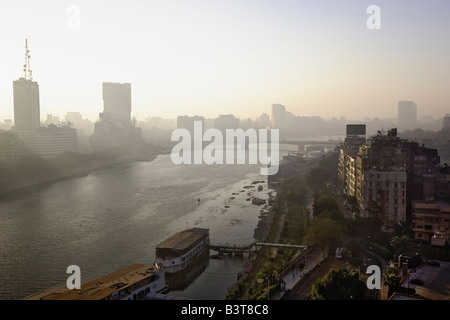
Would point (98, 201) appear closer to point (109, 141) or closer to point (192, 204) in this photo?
point (192, 204)

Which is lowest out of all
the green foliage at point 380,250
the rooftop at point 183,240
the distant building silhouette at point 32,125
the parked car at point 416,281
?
the green foliage at point 380,250

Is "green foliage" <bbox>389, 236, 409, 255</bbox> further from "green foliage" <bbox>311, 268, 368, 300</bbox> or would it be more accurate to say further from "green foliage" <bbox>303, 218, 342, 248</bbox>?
"green foliage" <bbox>311, 268, 368, 300</bbox>

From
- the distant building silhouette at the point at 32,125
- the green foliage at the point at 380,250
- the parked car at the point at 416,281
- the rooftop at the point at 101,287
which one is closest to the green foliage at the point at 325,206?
the green foliage at the point at 380,250

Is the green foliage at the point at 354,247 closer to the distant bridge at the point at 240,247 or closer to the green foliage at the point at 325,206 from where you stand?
the distant bridge at the point at 240,247

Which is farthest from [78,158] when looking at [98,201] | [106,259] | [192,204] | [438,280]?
[438,280]

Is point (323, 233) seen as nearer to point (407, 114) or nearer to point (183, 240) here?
point (183, 240)

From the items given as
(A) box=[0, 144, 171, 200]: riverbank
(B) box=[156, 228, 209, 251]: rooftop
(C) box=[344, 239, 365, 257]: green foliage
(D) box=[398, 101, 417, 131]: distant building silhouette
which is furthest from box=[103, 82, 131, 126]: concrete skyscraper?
(C) box=[344, 239, 365, 257]: green foliage
